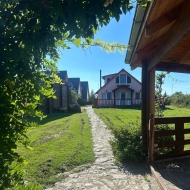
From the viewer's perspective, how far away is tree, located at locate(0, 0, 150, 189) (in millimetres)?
1267

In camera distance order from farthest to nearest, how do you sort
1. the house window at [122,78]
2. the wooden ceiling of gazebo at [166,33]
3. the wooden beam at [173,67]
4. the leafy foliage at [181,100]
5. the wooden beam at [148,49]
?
the house window at [122,78], the leafy foliage at [181,100], the wooden beam at [173,67], the wooden beam at [148,49], the wooden ceiling of gazebo at [166,33]

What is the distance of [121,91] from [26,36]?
26.3 m

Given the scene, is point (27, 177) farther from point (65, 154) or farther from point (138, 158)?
point (138, 158)

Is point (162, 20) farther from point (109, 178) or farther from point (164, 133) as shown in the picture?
point (109, 178)

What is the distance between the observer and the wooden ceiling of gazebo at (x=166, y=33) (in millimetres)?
2367

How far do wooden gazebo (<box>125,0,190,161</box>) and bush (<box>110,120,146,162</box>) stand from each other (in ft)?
0.71

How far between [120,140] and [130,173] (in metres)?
1.14

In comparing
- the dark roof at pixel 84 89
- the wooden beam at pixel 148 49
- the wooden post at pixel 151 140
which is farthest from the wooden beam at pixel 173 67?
the dark roof at pixel 84 89

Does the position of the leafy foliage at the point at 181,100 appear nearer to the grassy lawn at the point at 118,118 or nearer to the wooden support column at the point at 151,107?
the grassy lawn at the point at 118,118

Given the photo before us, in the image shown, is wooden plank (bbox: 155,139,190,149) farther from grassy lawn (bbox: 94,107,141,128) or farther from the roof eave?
grassy lawn (bbox: 94,107,141,128)

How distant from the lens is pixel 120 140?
15.6 ft

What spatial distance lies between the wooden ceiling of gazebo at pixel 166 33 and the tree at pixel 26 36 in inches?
44.6

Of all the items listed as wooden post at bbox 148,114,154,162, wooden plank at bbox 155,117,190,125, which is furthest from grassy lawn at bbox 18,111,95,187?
wooden plank at bbox 155,117,190,125

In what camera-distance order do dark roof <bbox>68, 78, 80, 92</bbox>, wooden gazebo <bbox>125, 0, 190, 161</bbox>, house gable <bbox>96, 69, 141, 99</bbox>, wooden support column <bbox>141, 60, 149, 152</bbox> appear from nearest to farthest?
wooden gazebo <bbox>125, 0, 190, 161</bbox> → wooden support column <bbox>141, 60, 149, 152</bbox> → house gable <bbox>96, 69, 141, 99</bbox> → dark roof <bbox>68, 78, 80, 92</bbox>
